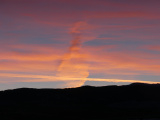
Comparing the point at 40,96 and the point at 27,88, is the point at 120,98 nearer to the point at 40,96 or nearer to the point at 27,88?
the point at 40,96

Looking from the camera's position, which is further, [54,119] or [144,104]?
[144,104]

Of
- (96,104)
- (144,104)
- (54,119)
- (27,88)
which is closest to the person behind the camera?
(54,119)

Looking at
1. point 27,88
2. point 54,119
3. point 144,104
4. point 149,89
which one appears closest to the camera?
point 54,119

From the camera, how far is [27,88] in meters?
130

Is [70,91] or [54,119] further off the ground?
[70,91]

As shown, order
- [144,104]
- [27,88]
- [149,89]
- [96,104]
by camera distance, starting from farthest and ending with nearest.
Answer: [27,88] → [149,89] → [96,104] → [144,104]

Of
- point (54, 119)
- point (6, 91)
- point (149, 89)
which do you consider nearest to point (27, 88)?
point (6, 91)

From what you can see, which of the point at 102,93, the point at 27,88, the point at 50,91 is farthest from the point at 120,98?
the point at 27,88

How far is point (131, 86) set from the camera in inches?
4808

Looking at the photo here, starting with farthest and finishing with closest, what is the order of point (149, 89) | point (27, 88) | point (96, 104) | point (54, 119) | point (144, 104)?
1. point (27, 88)
2. point (149, 89)
3. point (96, 104)
4. point (144, 104)
5. point (54, 119)

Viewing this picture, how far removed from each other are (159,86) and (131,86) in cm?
999

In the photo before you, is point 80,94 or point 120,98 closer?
point 120,98

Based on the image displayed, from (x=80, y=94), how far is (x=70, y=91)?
202 inches

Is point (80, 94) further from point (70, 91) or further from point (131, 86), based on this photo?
point (131, 86)
